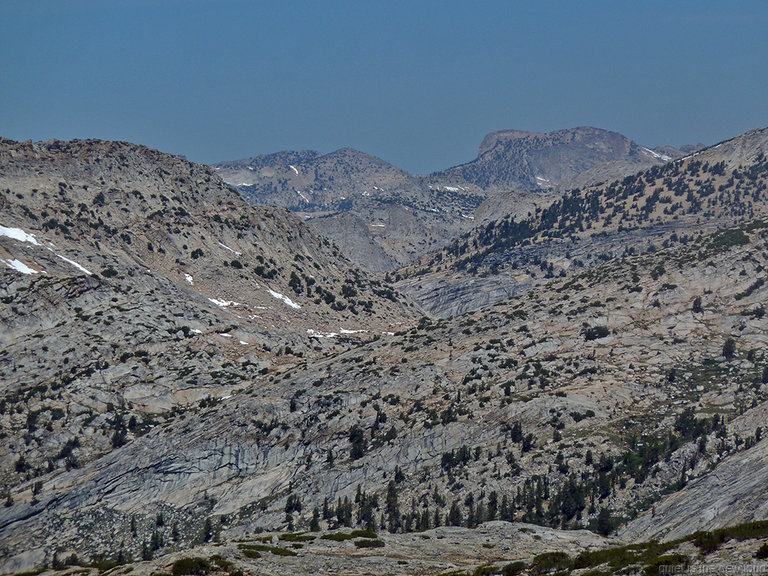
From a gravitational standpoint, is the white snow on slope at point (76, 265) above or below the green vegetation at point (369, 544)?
above

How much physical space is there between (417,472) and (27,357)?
64.7 m

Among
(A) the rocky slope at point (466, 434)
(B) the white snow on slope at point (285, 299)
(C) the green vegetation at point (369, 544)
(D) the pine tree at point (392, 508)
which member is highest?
(B) the white snow on slope at point (285, 299)

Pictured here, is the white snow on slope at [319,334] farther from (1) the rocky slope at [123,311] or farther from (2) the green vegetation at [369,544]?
(2) the green vegetation at [369,544]

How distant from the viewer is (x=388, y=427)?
10019cm

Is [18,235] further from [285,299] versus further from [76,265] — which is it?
[285,299]

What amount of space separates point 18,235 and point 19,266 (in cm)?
1396

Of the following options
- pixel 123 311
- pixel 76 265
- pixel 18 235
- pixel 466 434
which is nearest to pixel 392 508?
pixel 466 434

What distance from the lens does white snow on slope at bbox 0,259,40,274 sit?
144000mm

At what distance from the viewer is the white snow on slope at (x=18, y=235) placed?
155000 millimetres

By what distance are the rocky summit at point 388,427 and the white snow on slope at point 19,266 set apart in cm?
57

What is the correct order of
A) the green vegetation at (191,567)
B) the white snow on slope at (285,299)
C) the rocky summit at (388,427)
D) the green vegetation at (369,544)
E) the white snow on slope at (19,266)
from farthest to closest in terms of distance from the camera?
the white snow on slope at (285,299), the white snow on slope at (19,266), the rocky summit at (388,427), the green vegetation at (369,544), the green vegetation at (191,567)

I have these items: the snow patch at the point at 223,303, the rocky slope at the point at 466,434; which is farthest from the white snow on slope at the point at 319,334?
the rocky slope at the point at 466,434

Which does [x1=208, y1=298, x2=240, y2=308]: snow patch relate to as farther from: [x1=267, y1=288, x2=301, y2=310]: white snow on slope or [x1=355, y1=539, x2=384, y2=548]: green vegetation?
[x1=355, y1=539, x2=384, y2=548]: green vegetation

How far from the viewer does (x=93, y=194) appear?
18775cm
